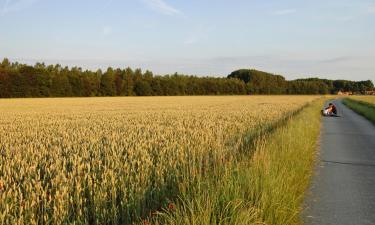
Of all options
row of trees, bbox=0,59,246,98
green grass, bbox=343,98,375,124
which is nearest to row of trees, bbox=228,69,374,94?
row of trees, bbox=0,59,246,98

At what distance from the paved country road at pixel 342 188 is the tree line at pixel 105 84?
85.1 meters

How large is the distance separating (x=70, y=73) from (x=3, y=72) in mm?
17053

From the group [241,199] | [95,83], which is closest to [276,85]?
[95,83]

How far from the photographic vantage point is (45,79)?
303 feet

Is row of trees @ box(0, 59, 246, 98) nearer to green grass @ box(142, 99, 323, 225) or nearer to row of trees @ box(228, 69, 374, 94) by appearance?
row of trees @ box(228, 69, 374, 94)

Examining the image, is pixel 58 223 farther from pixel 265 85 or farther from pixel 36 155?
pixel 265 85

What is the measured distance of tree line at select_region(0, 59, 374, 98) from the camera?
89.2 metres

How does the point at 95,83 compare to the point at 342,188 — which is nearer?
the point at 342,188

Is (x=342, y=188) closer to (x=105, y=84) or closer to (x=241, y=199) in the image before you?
(x=241, y=199)

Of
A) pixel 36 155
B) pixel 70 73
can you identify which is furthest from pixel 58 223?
pixel 70 73

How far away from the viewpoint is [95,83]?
105 meters

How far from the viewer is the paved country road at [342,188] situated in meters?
6.58

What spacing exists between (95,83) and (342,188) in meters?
100

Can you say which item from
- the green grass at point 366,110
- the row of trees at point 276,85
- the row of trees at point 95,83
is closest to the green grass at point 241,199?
the green grass at point 366,110
